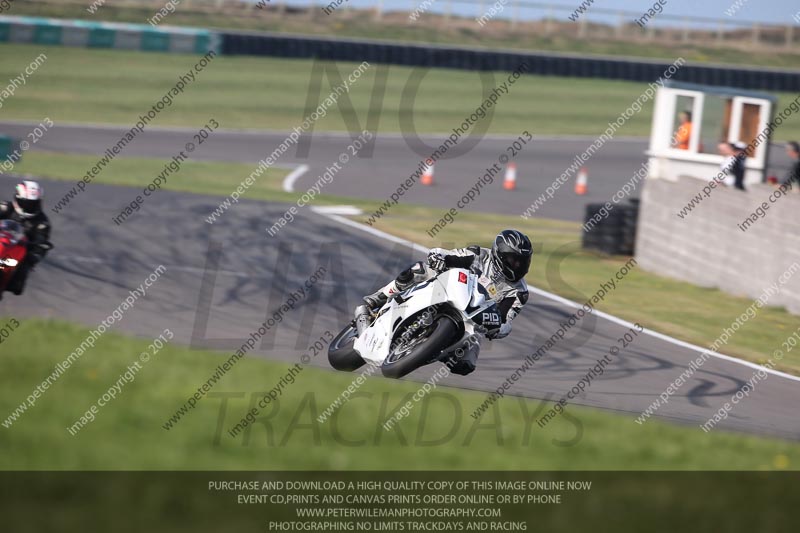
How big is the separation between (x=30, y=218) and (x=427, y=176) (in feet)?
52.8

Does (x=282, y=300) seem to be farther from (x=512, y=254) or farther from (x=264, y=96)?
(x=264, y=96)

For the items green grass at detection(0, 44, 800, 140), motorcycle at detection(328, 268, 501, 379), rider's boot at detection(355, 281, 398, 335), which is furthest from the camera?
green grass at detection(0, 44, 800, 140)

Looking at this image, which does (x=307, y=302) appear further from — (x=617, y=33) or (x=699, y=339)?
(x=617, y=33)

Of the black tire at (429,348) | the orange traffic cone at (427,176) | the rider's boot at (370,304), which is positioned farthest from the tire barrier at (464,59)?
the black tire at (429,348)

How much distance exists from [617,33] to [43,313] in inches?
1908

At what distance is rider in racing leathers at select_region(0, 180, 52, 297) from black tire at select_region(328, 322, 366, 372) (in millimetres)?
4273

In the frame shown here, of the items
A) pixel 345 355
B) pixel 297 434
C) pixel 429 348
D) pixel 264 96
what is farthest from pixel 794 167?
pixel 264 96

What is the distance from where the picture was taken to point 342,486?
6344mm

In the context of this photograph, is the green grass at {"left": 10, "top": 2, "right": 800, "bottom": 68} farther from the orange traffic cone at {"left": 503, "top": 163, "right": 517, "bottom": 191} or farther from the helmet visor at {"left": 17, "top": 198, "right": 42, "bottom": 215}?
the helmet visor at {"left": 17, "top": 198, "right": 42, "bottom": 215}

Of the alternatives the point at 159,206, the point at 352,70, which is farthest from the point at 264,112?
the point at 159,206

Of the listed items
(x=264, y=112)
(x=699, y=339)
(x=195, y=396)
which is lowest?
(x=264, y=112)

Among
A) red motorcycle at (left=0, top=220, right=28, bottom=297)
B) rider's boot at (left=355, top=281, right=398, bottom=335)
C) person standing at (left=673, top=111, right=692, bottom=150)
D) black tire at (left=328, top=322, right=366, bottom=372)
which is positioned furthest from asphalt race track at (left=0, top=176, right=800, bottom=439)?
person standing at (left=673, top=111, right=692, bottom=150)

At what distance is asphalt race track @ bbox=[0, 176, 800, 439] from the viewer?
438 inches

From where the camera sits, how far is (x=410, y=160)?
104ft
